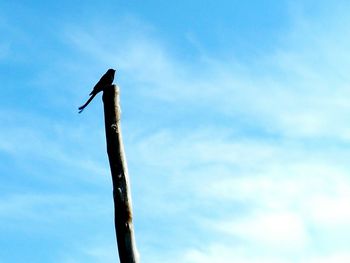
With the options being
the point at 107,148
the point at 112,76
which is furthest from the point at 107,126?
the point at 112,76

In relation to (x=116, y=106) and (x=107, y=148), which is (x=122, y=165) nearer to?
(x=107, y=148)

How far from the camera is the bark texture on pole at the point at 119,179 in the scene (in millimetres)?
7004

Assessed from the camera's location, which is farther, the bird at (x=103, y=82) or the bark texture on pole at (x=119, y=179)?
the bird at (x=103, y=82)

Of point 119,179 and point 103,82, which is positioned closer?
point 119,179

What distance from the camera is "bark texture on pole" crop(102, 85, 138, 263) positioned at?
23.0 ft

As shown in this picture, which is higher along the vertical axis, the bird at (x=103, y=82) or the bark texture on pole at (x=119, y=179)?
the bird at (x=103, y=82)

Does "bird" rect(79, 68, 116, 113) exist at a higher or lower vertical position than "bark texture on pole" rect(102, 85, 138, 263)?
higher

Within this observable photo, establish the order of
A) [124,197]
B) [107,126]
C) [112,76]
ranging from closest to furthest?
[124,197] → [107,126] → [112,76]

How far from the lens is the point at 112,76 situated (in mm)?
9375

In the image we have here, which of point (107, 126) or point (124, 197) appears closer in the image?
point (124, 197)

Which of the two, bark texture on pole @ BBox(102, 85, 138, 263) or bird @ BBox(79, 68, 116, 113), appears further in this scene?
bird @ BBox(79, 68, 116, 113)

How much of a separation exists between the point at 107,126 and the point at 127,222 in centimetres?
152

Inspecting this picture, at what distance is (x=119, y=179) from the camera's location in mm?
7469

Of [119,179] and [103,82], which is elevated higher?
[103,82]
